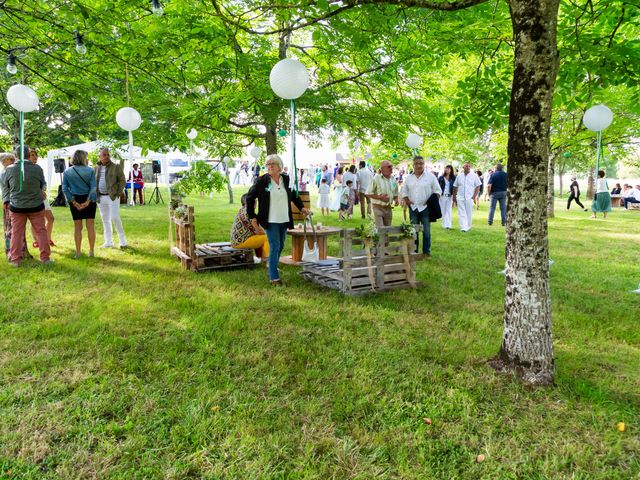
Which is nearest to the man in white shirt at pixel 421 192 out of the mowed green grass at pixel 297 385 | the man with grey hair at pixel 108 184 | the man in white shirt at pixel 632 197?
the mowed green grass at pixel 297 385

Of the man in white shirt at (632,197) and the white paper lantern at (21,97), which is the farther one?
the man in white shirt at (632,197)

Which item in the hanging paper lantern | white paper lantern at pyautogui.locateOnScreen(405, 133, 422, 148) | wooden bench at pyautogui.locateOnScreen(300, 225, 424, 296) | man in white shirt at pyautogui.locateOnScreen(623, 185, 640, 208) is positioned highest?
the hanging paper lantern

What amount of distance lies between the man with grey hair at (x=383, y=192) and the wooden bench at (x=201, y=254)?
8.21 feet

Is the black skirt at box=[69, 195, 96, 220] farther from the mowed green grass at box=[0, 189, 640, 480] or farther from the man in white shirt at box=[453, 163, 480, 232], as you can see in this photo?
the man in white shirt at box=[453, 163, 480, 232]

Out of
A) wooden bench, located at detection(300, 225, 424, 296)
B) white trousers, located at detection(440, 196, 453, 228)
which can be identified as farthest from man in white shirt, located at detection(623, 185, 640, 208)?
wooden bench, located at detection(300, 225, 424, 296)

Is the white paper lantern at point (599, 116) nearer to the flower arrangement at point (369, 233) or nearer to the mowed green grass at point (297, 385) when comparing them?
the mowed green grass at point (297, 385)

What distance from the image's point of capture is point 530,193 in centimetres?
326

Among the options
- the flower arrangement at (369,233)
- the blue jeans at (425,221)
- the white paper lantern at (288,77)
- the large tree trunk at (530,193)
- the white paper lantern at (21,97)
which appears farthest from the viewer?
the blue jeans at (425,221)

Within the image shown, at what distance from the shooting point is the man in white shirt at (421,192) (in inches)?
325

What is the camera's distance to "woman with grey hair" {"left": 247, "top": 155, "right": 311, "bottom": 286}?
6215 mm

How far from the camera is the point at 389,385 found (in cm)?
346

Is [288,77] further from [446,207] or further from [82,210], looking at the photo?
[446,207]

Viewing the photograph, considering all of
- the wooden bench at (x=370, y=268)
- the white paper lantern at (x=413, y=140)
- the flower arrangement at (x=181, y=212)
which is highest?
the white paper lantern at (x=413, y=140)

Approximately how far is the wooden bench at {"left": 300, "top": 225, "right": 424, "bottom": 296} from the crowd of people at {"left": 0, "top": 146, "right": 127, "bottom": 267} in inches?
172
